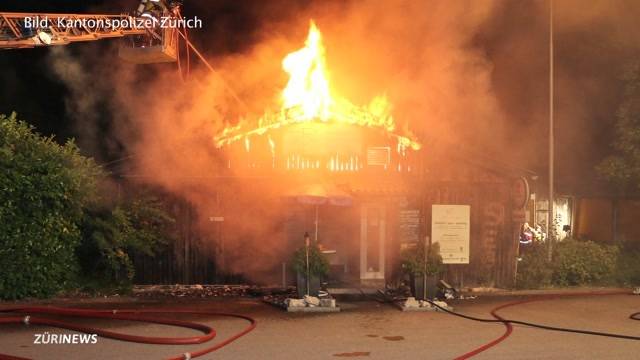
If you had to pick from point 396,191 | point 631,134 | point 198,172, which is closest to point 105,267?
point 198,172

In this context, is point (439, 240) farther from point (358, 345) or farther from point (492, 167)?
point (358, 345)

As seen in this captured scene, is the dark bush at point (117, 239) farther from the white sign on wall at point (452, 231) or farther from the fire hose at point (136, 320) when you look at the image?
the white sign on wall at point (452, 231)

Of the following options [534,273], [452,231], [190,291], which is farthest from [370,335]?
[534,273]

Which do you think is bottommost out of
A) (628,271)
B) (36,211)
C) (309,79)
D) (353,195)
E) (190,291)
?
(190,291)

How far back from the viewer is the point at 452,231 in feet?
41.2

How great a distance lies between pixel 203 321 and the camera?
9.08m

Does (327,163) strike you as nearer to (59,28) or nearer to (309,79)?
(309,79)

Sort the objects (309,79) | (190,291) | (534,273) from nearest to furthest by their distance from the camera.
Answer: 1. (190,291)
2. (534,273)
3. (309,79)

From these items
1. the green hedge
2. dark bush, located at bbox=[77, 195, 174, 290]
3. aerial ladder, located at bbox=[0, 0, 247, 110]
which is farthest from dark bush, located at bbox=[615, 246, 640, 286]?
aerial ladder, located at bbox=[0, 0, 247, 110]

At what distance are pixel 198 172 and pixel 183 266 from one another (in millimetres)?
1980

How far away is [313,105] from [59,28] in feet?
18.4

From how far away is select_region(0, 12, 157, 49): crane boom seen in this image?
11.7 metres

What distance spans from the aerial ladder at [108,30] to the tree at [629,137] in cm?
1225

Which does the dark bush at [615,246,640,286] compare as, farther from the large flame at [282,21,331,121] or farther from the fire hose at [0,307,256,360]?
the fire hose at [0,307,256,360]
